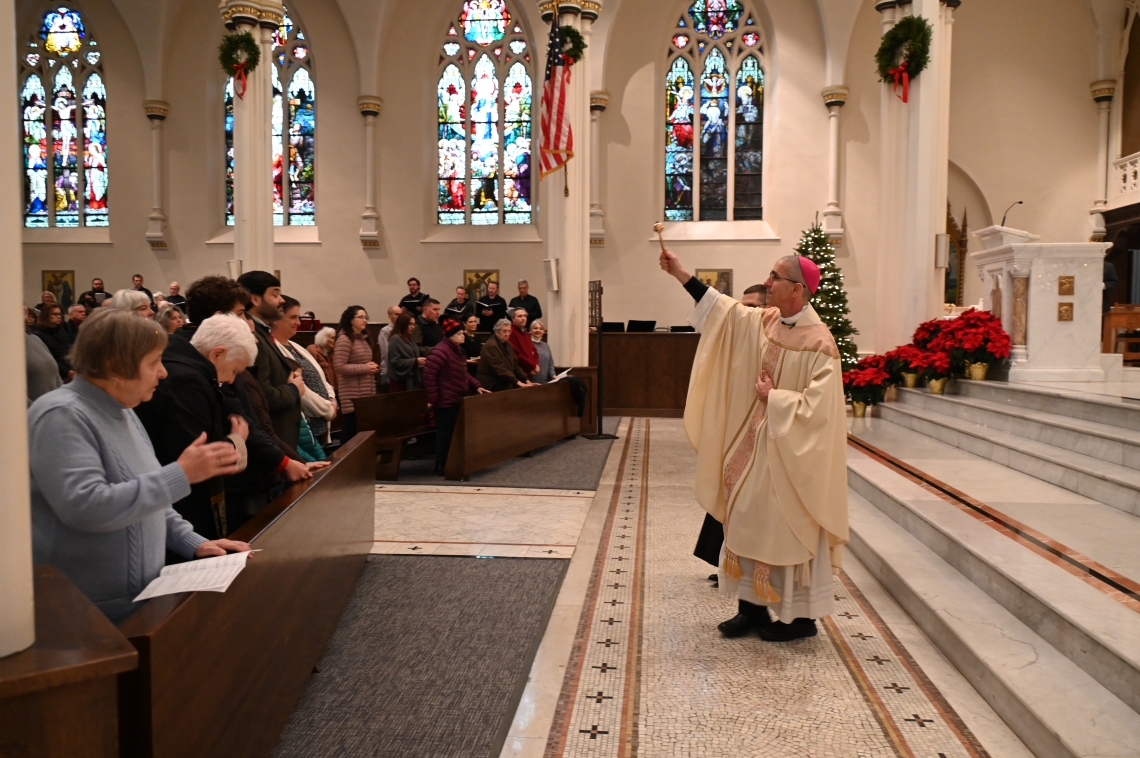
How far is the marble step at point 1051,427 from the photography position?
4.92m

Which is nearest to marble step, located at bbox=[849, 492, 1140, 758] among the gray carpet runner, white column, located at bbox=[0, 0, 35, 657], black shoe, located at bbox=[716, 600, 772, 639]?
black shoe, located at bbox=[716, 600, 772, 639]

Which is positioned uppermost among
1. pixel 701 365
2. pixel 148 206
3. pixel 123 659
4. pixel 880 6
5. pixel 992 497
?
pixel 880 6

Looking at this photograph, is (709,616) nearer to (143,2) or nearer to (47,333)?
(47,333)

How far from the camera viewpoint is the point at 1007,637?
3.19 m

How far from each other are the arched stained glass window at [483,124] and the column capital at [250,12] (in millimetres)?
5357

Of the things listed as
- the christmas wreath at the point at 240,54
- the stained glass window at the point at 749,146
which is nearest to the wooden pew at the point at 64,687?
the christmas wreath at the point at 240,54

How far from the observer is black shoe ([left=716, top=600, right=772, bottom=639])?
367cm

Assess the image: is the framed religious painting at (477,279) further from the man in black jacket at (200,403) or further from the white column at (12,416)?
the white column at (12,416)

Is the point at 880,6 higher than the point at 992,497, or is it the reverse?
the point at 880,6

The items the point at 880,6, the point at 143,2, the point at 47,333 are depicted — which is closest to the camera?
the point at 47,333

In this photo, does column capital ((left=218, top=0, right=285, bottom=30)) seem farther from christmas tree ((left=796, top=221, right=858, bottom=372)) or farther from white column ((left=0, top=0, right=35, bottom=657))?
white column ((left=0, top=0, right=35, bottom=657))

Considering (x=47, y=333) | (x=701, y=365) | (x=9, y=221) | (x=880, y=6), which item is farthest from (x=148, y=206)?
(x=9, y=221)

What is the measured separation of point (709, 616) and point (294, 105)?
1492 centimetres

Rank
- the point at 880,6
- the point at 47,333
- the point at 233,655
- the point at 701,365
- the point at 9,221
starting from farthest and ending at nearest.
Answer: the point at 880,6 < the point at 47,333 < the point at 701,365 < the point at 233,655 < the point at 9,221
